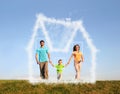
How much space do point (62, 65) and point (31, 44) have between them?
7.58 feet

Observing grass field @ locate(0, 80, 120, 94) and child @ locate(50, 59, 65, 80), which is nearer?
grass field @ locate(0, 80, 120, 94)

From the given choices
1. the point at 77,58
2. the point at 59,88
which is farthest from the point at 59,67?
the point at 59,88

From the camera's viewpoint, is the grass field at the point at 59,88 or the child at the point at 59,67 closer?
the grass field at the point at 59,88

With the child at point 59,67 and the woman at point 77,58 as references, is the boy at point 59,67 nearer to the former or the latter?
the child at point 59,67

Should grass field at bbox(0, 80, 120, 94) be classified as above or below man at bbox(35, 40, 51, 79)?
below

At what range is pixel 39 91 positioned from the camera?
19.5m

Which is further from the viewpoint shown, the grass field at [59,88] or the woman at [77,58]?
the woman at [77,58]

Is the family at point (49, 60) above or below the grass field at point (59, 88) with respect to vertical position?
above

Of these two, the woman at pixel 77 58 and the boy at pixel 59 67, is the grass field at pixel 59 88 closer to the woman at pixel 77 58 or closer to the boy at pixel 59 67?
the woman at pixel 77 58

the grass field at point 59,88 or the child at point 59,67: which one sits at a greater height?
the child at point 59,67

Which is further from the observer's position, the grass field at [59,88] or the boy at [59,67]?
the boy at [59,67]

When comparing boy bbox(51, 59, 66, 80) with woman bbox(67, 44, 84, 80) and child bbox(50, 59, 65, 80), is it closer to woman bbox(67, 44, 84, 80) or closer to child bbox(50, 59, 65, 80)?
child bbox(50, 59, 65, 80)

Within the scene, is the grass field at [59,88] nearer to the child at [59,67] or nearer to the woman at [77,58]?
the woman at [77,58]

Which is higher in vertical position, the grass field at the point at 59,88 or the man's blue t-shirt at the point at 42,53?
the man's blue t-shirt at the point at 42,53
